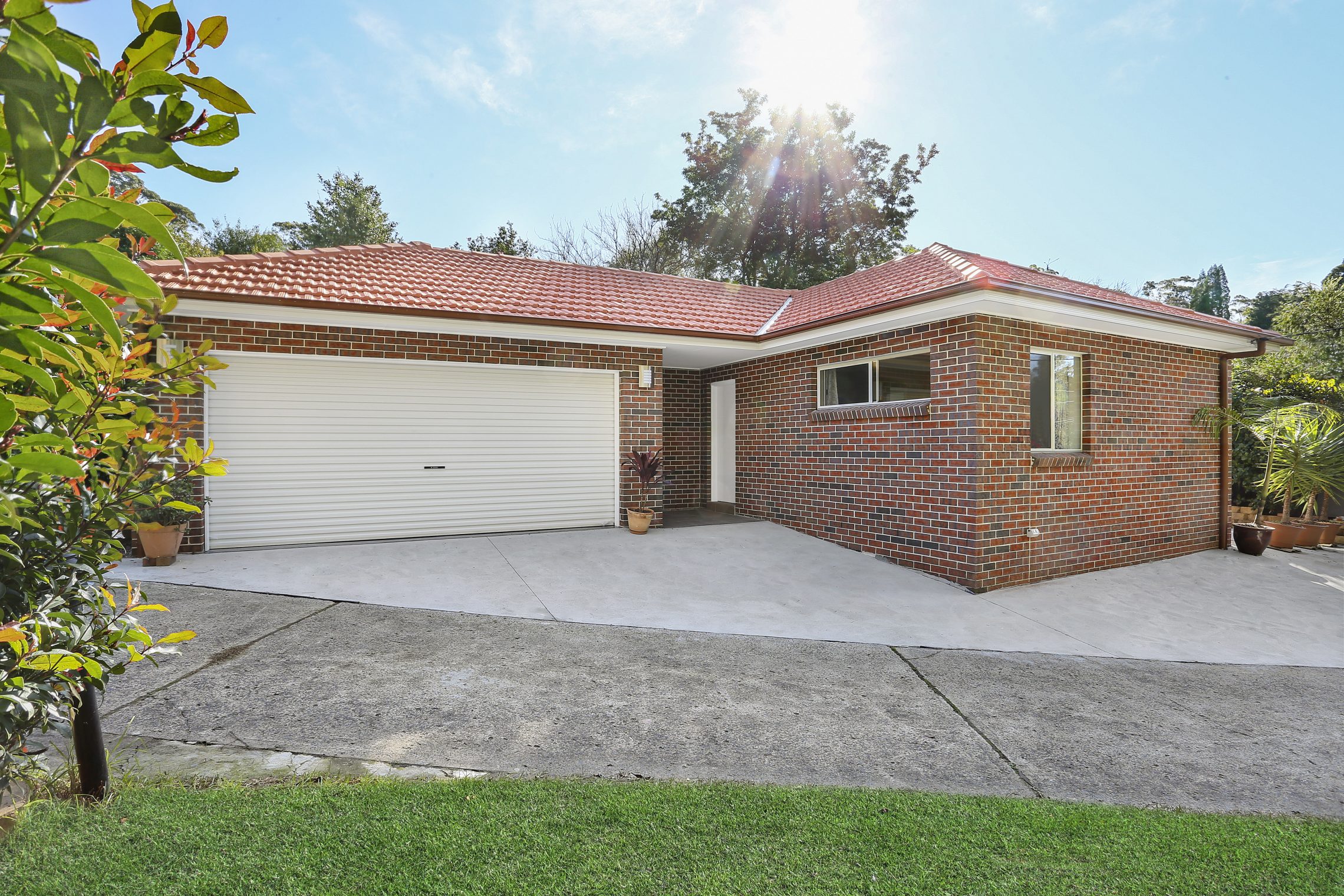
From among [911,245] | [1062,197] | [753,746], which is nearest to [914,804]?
[753,746]

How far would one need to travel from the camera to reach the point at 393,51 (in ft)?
34.4

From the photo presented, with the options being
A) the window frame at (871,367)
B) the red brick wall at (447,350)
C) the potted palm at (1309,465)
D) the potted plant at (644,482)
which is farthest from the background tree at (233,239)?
the potted palm at (1309,465)

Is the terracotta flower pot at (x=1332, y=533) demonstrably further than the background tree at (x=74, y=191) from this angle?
Yes

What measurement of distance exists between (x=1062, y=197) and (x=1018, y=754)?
1574cm

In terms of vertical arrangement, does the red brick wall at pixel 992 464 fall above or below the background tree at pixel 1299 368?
below

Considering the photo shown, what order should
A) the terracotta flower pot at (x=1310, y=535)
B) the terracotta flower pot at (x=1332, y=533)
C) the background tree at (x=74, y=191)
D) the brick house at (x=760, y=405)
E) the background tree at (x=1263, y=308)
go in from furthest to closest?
the background tree at (x=1263, y=308) → the terracotta flower pot at (x=1332, y=533) → the terracotta flower pot at (x=1310, y=535) → the brick house at (x=760, y=405) → the background tree at (x=74, y=191)

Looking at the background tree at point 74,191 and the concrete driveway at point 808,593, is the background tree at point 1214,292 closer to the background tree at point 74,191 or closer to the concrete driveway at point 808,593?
the concrete driveway at point 808,593

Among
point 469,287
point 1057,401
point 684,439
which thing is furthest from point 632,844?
point 684,439

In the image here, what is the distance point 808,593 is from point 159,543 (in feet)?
24.3

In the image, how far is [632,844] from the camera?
2590mm

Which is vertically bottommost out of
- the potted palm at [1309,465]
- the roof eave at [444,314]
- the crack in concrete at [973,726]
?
the crack in concrete at [973,726]

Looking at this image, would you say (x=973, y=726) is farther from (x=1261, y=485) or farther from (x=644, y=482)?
(x=1261, y=485)

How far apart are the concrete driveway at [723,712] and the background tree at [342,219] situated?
29266 millimetres

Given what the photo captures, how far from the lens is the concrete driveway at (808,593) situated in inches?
234
